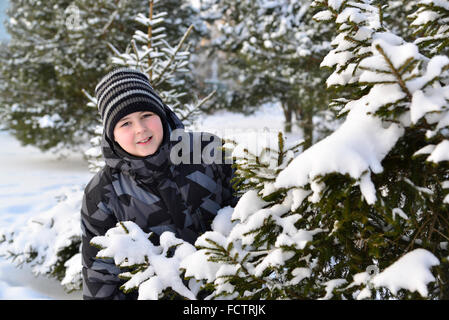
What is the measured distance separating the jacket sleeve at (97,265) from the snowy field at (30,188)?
3.30 ft

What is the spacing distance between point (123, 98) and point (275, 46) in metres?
5.21

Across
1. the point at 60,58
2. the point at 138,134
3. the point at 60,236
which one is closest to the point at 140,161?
the point at 138,134

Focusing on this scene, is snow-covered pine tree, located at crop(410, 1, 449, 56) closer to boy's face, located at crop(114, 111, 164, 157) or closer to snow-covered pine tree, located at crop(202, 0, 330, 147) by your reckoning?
boy's face, located at crop(114, 111, 164, 157)

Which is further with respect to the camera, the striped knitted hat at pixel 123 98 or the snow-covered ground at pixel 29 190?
the snow-covered ground at pixel 29 190

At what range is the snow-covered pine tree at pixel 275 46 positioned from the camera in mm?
5980

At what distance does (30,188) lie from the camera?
25.4ft

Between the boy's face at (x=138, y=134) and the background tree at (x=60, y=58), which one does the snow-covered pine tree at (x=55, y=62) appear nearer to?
the background tree at (x=60, y=58)

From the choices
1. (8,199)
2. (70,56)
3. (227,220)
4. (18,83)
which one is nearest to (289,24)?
(70,56)

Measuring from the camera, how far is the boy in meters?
1.94

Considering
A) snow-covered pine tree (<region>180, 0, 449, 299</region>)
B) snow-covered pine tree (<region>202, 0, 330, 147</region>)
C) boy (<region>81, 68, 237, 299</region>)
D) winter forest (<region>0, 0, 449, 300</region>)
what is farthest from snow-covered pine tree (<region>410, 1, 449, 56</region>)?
snow-covered pine tree (<region>202, 0, 330, 147</region>)

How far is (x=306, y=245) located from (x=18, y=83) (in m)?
10.6

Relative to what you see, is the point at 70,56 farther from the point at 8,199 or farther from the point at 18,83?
the point at 8,199

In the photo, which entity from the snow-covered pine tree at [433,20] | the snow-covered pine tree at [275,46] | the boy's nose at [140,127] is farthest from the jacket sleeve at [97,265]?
the snow-covered pine tree at [275,46]

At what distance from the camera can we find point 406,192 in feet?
3.06
